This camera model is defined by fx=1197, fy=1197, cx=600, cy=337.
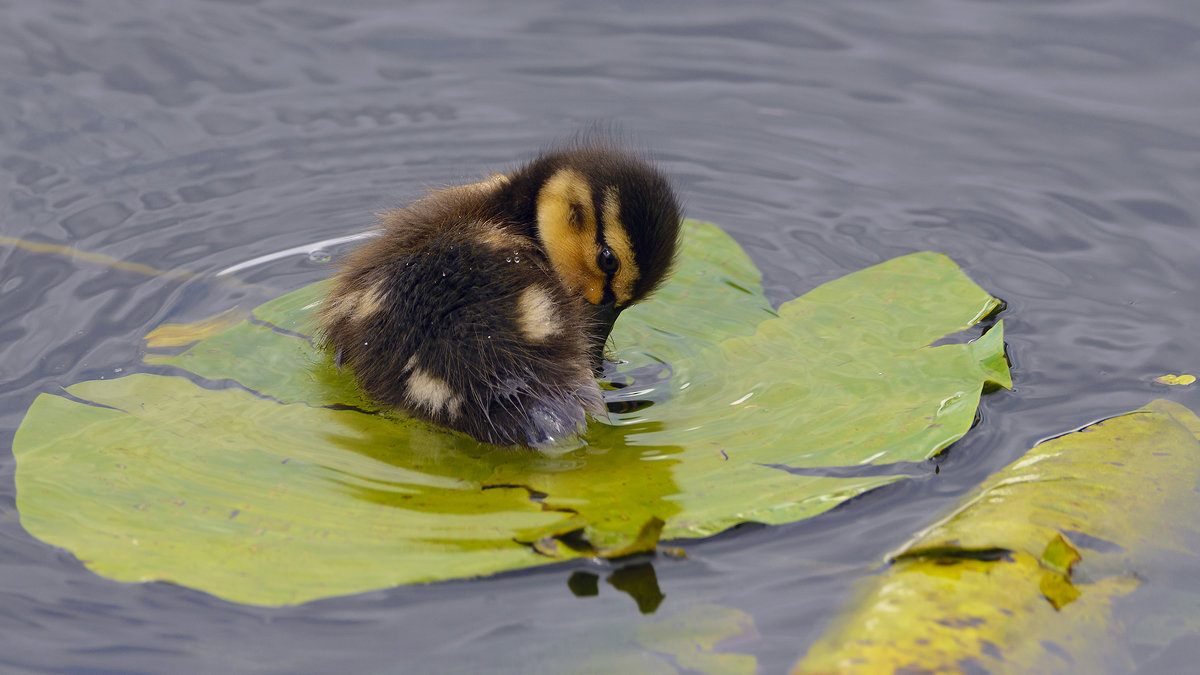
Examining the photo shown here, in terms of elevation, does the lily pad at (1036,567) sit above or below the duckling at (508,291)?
below

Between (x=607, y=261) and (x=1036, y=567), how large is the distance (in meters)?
1.47

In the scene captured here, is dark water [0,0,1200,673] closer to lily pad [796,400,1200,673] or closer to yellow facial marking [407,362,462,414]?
lily pad [796,400,1200,673]

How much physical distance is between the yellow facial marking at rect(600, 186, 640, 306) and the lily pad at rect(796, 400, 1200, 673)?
113 cm

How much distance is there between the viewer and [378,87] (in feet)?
18.7

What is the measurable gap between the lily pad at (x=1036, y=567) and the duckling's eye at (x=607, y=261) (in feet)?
3.88

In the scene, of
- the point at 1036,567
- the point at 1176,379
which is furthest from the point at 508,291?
the point at 1176,379

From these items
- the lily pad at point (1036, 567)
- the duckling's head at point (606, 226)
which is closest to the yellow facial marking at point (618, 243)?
the duckling's head at point (606, 226)

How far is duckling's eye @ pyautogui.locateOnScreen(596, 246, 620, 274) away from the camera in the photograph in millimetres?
3451

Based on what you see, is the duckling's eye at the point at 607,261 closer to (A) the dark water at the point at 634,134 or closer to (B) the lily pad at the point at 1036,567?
(A) the dark water at the point at 634,134

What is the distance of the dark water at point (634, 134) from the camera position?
257 centimetres

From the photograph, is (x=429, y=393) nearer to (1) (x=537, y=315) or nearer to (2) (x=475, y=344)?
(2) (x=475, y=344)

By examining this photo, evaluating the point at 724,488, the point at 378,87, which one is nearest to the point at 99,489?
the point at 724,488

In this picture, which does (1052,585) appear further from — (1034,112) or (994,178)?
(1034,112)

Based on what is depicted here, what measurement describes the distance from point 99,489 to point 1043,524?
223 centimetres
